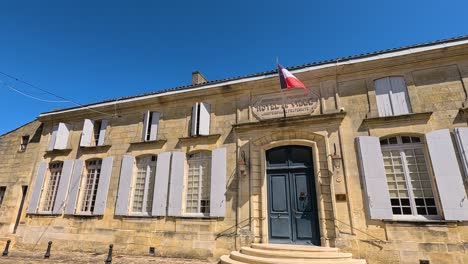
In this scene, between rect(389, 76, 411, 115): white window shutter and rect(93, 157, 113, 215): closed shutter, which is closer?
rect(389, 76, 411, 115): white window shutter

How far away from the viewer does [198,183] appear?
7047mm

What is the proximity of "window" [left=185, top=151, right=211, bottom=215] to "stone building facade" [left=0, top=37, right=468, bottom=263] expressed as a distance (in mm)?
31

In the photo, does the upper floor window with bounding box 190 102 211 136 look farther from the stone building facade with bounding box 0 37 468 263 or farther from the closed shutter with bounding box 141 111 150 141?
the closed shutter with bounding box 141 111 150 141

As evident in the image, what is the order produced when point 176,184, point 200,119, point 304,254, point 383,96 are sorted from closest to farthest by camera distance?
point 304,254
point 383,96
point 176,184
point 200,119

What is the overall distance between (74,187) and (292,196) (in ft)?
23.5

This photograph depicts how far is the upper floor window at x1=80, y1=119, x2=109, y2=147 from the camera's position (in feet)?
28.3

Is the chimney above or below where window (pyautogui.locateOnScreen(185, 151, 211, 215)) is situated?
above

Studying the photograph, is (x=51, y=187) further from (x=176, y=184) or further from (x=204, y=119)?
(x=204, y=119)

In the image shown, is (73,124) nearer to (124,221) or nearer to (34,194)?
(34,194)

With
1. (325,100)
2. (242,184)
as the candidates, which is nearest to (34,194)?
(242,184)

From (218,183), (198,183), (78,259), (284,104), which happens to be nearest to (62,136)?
(78,259)

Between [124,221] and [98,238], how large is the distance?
1.01 m

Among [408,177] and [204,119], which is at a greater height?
[204,119]

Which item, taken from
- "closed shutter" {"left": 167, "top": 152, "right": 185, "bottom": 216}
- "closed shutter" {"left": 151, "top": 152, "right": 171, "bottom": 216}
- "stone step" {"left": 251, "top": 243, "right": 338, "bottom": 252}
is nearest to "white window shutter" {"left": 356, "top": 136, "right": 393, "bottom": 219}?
"stone step" {"left": 251, "top": 243, "right": 338, "bottom": 252}
